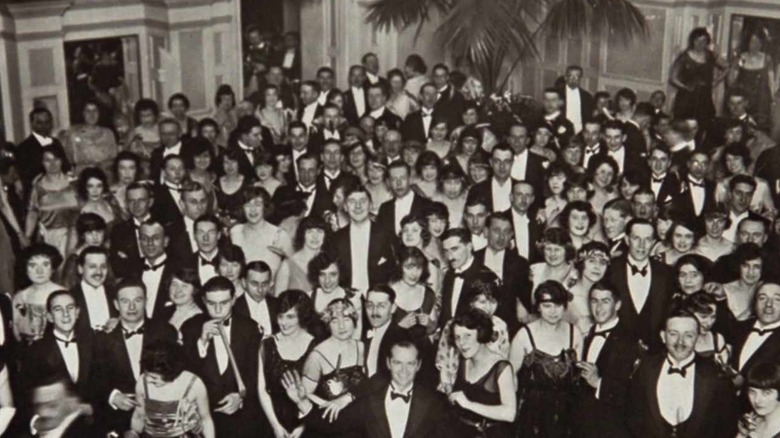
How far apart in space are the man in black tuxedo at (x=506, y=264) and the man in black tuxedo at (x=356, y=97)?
4.73 m

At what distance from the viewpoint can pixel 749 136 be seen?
9078 mm

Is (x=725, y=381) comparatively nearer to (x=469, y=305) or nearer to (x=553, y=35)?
(x=469, y=305)

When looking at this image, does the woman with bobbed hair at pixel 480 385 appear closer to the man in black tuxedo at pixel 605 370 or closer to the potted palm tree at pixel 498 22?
the man in black tuxedo at pixel 605 370

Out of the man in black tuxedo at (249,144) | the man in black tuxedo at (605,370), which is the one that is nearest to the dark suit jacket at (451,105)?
the man in black tuxedo at (249,144)

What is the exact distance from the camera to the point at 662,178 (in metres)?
7.81

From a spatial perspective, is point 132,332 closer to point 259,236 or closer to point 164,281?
point 164,281

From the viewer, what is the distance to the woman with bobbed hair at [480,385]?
4.90 m

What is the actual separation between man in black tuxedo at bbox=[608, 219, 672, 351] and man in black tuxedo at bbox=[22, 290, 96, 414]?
2.97 meters

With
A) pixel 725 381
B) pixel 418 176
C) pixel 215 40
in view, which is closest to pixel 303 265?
pixel 418 176

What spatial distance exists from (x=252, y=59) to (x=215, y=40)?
1.40 m

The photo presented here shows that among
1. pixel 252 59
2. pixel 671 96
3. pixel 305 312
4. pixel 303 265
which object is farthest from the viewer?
pixel 252 59

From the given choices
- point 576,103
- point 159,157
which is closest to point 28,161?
point 159,157

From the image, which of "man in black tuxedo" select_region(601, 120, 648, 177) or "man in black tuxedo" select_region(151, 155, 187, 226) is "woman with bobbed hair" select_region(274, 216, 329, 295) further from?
"man in black tuxedo" select_region(601, 120, 648, 177)

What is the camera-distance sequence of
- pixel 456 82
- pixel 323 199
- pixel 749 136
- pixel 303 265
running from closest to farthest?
pixel 303 265 < pixel 323 199 < pixel 749 136 < pixel 456 82
